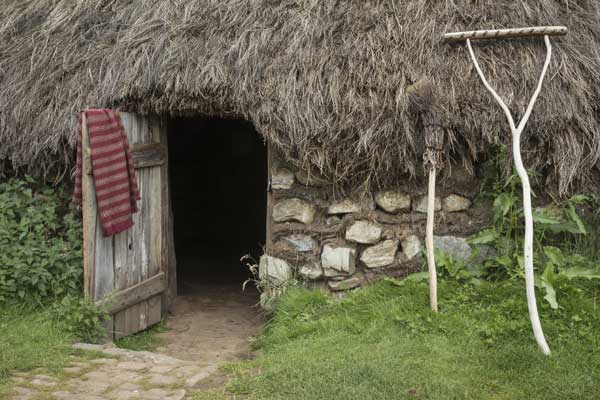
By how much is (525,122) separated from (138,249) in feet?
10.4

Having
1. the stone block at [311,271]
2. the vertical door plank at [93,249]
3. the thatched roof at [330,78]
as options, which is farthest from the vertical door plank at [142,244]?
the stone block at [311,271]

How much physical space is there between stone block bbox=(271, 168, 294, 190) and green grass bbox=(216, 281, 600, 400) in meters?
0.87

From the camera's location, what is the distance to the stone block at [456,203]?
5.38 m

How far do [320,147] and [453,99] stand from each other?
1.06 meters

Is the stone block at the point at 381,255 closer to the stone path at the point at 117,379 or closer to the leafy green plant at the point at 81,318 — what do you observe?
the stone path at the point at 117,379

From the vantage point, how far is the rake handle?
5.18 metres

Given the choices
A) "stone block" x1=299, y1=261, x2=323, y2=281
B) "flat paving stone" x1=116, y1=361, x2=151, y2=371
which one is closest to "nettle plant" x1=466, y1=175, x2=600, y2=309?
"stone block" x1=299, y1=261, x2=323, y2=281

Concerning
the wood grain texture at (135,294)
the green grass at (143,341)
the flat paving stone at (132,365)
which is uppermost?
the wood grain texture at (135,294)

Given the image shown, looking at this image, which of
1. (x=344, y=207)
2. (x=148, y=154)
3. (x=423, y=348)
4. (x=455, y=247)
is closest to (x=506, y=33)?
(x=455, y=247)

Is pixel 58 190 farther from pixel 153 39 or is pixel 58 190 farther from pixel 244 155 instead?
pixel 244 155

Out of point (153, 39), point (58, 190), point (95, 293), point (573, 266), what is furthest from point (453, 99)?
point (58, 190)

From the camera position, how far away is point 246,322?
20.0 ft

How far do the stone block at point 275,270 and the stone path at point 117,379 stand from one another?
→ 119 centimetres

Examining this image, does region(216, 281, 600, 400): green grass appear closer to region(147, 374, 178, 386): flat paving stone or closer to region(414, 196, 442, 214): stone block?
region(147, 374, 178, 386): flat paving stone
